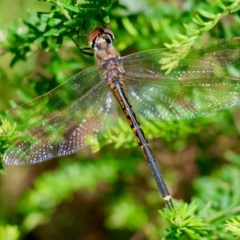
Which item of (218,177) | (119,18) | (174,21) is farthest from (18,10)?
(218,177)

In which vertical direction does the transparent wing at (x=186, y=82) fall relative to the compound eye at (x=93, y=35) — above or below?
below

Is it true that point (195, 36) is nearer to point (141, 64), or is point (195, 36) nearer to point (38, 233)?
point (141, 64)

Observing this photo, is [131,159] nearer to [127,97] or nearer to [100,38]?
[127,97]

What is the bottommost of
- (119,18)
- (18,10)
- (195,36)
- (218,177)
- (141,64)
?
(218,177)

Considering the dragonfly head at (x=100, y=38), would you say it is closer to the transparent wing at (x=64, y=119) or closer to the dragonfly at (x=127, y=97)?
the dragonfly at (x=127, y=97)

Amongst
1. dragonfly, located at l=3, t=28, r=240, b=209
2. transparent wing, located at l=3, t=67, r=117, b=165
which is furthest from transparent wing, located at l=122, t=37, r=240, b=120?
transparent wing, located at l=3, t=67, r=117, b=165

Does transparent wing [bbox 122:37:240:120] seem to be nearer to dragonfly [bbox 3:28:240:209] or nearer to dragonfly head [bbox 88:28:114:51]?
dragonfly [bbox 3:28:240:209]

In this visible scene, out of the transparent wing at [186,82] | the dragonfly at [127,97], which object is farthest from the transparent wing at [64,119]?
the transparent wing at [186,82]
